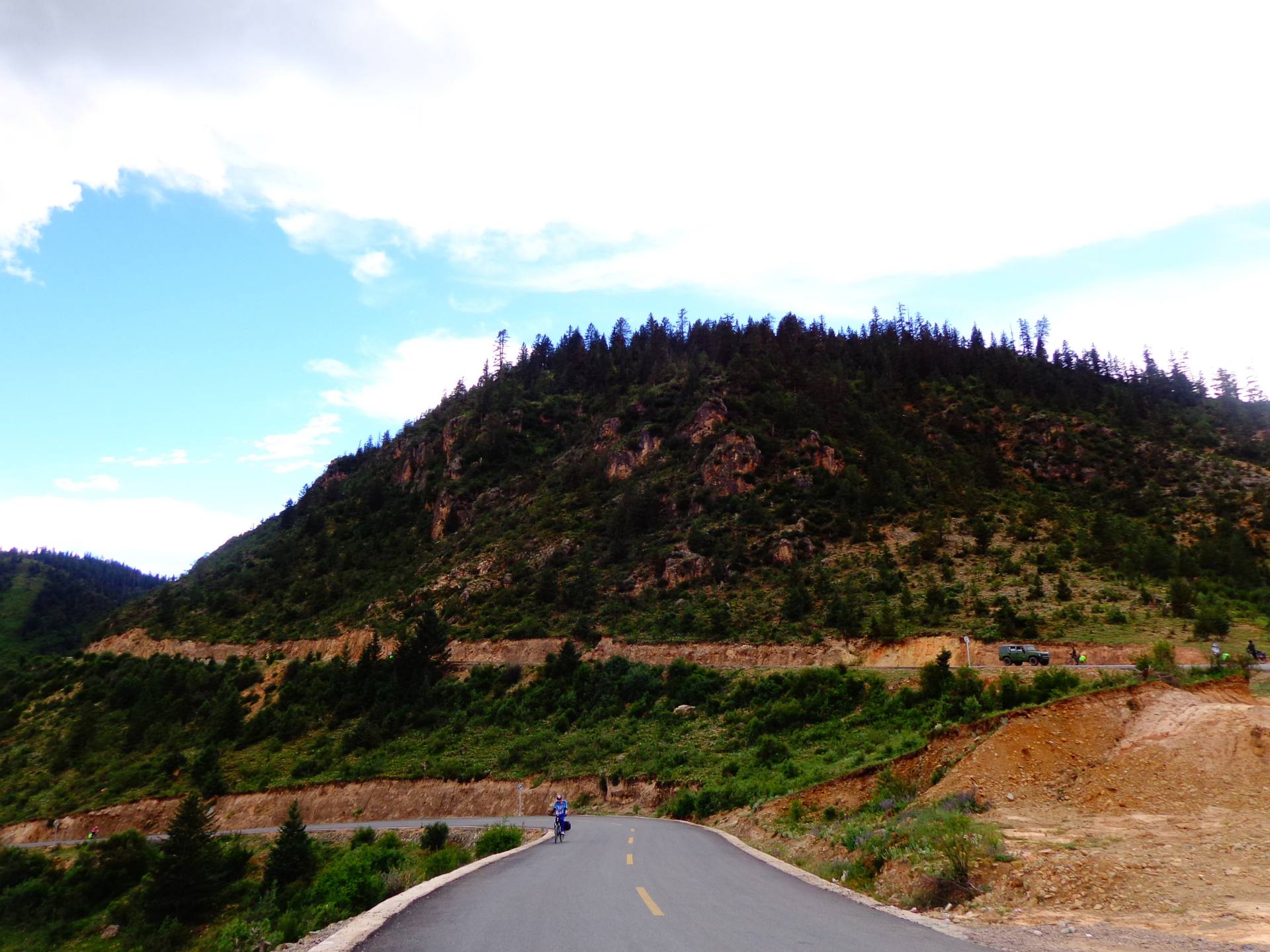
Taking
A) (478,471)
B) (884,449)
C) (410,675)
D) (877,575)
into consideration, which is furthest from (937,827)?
(478,471)

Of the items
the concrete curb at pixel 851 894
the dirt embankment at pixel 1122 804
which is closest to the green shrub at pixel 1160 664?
the dirt embankment at pixel 1122 804

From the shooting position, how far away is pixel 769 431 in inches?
3450

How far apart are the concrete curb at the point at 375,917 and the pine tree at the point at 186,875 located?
78.3ft

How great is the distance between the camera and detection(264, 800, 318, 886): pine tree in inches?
1087

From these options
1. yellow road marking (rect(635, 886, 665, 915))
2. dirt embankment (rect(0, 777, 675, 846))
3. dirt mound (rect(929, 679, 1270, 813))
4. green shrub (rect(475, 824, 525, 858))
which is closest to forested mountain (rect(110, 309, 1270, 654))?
dirt embankment (rect(0, 777, 675, 846))

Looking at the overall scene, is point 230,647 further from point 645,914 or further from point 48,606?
point 48,606

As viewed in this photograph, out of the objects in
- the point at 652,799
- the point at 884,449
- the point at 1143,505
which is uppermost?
the point at 884,449

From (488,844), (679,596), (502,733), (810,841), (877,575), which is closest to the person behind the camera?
(810,841)

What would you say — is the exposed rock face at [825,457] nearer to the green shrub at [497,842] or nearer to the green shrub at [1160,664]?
the green shrub at [1160,664]

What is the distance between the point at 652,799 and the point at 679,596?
31304mm

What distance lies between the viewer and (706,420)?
8919 cm

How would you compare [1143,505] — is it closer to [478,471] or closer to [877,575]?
[877,575]

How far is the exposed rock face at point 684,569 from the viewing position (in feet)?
217

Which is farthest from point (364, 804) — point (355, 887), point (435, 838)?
point (355, 887)
